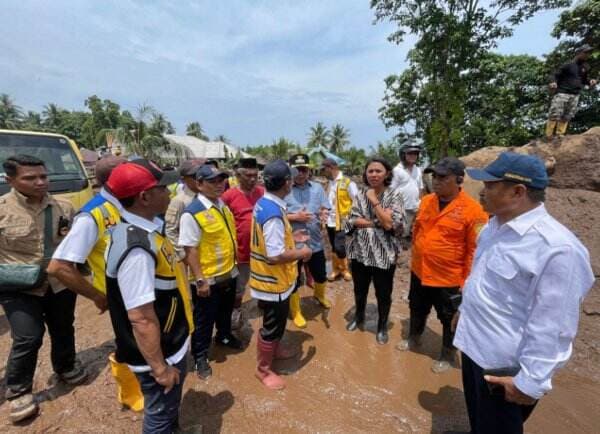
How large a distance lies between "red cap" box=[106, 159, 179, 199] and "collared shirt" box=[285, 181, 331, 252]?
243 cm

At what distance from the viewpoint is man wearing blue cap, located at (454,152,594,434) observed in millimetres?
1294

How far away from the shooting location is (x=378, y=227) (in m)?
3.13

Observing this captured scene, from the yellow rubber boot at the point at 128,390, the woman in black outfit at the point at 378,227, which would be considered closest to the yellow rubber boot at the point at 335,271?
the woman in black outfit at the point at 378,227

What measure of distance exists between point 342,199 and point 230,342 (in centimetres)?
266

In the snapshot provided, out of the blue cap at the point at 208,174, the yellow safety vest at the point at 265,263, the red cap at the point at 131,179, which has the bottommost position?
the yellow safety vest at the point at 265,263

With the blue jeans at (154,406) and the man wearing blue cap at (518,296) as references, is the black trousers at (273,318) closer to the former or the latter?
the blue jeans at (154,406)

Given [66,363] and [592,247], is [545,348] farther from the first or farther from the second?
[592,247]

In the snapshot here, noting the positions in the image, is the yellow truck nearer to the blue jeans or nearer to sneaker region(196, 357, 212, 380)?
sneaker region(196, 357, 212, 380)

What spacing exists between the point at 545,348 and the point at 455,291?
1466mm

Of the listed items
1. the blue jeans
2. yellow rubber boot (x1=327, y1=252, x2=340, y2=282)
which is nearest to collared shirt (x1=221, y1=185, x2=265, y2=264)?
the blue jeans

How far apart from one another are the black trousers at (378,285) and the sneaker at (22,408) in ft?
9.86

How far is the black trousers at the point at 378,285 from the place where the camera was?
3.18 meters

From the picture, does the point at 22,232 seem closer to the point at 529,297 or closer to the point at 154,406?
the point at 154,406

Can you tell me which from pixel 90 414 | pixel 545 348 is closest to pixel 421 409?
pixel 545 348
